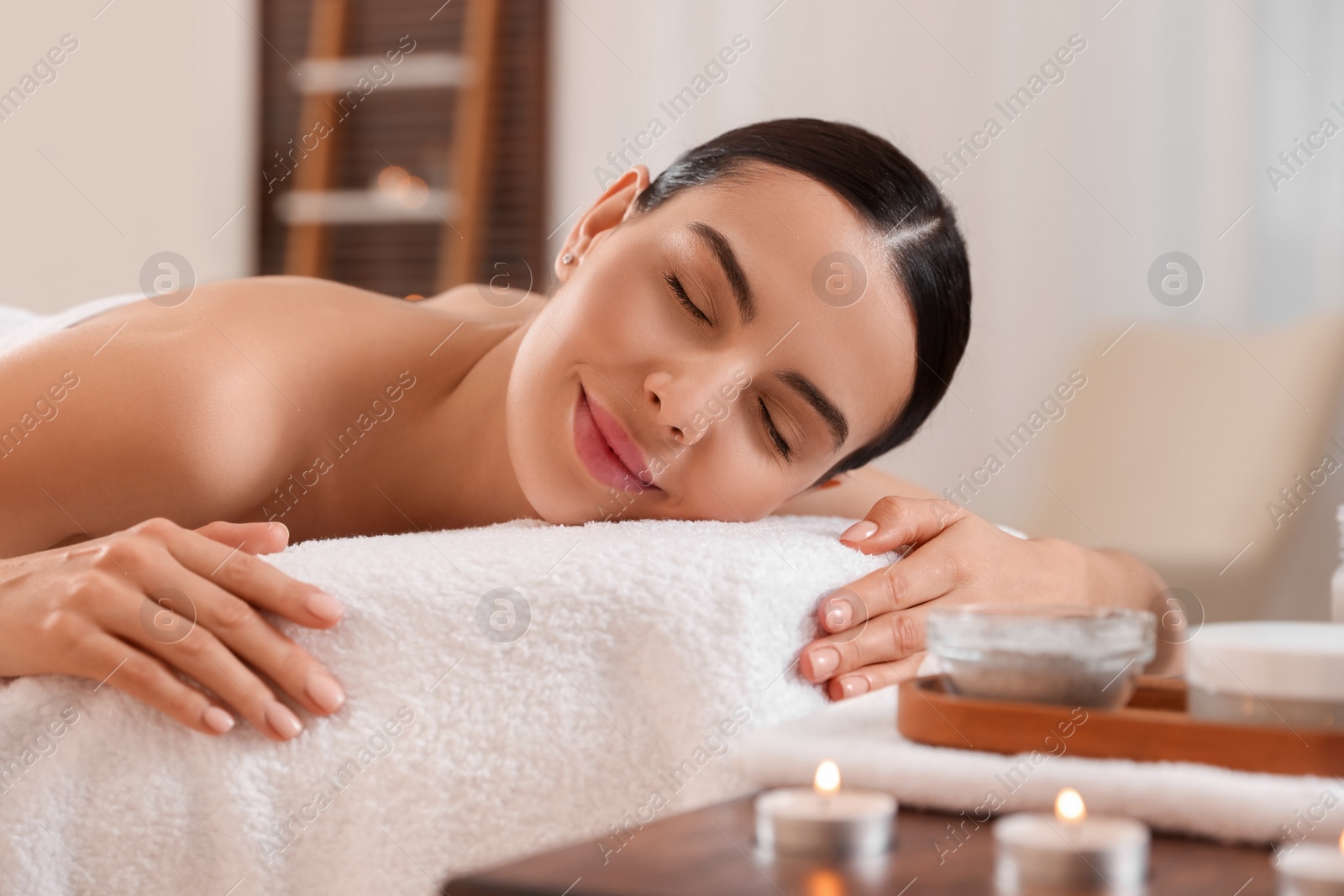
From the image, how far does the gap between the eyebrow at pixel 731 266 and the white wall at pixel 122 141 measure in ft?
9.72

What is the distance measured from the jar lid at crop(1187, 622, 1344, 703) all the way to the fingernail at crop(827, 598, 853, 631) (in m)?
0.30

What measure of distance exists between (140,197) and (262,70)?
1.77 feet

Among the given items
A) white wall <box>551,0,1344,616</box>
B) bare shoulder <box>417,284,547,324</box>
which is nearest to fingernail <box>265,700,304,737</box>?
bare shoulder <box>417,284,547,324</box>

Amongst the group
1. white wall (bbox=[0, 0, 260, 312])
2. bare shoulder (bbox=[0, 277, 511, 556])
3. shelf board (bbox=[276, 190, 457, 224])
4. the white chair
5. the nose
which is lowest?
the white chair

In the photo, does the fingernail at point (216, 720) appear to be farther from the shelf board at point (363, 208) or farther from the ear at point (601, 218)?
the shelf board at point (363, 208)

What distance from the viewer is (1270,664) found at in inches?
22.7

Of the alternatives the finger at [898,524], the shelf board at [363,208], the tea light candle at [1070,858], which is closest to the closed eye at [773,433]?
→ the finger at [898,524]

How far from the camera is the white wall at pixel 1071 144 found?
8.77ft

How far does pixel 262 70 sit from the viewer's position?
378 cm

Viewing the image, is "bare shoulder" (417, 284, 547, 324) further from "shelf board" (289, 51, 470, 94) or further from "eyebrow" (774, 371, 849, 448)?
"shelf board" (289, 51, 470, 94)

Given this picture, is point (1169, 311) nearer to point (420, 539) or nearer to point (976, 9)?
point (976, 9)

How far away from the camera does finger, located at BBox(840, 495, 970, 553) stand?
3.31 ft

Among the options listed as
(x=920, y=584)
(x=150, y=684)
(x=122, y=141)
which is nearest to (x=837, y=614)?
(x=920, y=584)

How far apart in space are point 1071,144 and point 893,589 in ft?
7.18
